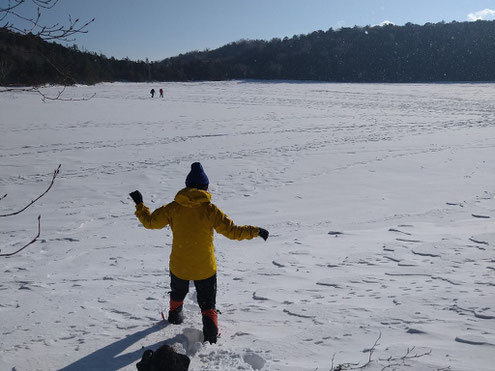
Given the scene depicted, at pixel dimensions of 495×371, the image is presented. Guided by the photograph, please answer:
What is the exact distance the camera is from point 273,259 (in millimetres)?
5117

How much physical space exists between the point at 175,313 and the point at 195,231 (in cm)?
70

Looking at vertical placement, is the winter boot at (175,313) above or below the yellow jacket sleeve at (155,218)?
below

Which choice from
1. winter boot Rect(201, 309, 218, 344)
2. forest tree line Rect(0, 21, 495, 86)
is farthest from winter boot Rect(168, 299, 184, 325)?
forest tree line Rect(0, 21, 495, 86)

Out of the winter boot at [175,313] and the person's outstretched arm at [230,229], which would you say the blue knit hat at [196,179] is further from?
the winter boot at [175,313]

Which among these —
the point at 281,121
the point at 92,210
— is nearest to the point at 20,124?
the point at 281,121

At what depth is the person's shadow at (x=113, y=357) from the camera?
2811 mm

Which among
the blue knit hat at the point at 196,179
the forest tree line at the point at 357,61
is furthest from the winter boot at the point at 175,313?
the forest tree line at the point at 357,61

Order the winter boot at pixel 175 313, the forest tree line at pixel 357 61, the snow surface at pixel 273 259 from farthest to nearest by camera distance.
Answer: the forest tree line at pixel 357 61 < the winter boot at pixel 175 313 < the snow surface at pixel 273 259

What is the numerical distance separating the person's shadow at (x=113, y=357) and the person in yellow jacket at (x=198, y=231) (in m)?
0.35

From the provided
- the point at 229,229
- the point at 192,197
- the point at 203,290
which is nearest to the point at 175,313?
the point at 203,290

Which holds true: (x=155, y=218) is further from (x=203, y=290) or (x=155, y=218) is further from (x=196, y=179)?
(x=203, y=290)

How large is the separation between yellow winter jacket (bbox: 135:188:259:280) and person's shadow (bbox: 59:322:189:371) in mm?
508

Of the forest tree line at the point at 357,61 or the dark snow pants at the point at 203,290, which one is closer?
the dark snow pants at the point at 203,290

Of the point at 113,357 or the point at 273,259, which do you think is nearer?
the point at 113,357
